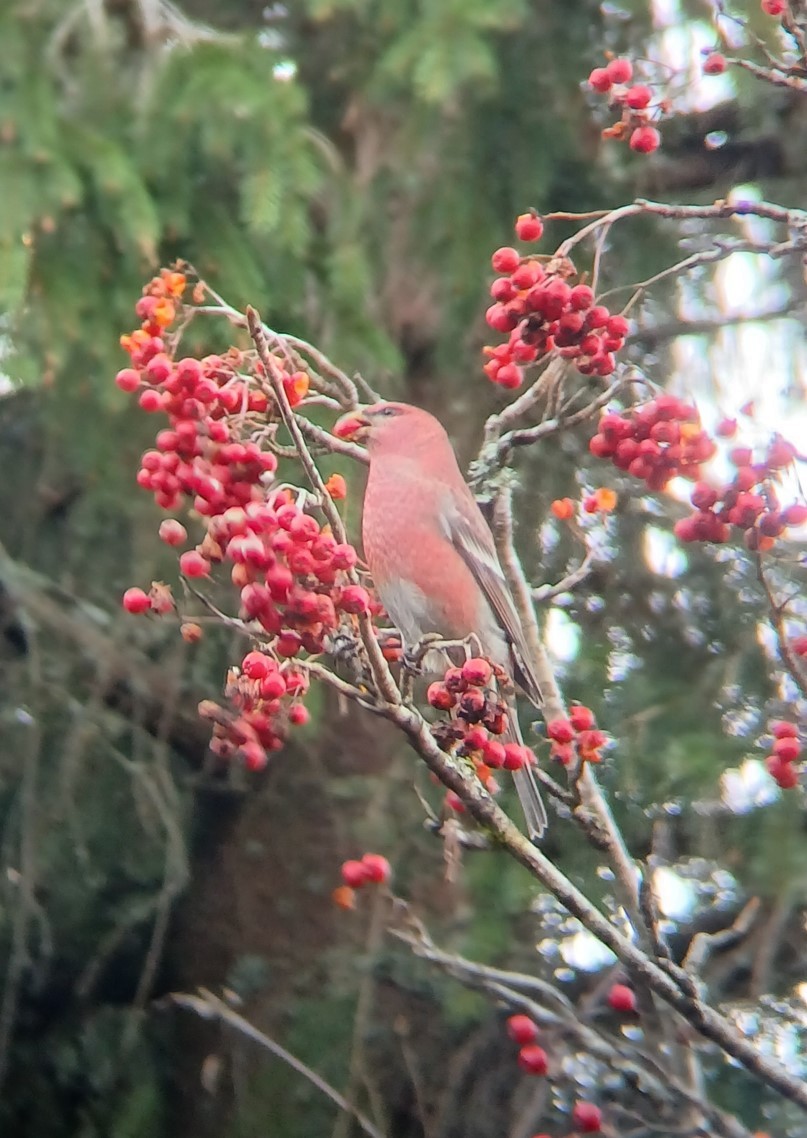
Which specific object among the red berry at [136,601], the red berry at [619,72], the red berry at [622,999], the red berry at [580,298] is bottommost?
the red berry at [622,999]

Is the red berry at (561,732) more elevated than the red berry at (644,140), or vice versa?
the red berry at (644,140)

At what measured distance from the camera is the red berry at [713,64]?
1180mm

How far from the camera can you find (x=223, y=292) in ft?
5.94

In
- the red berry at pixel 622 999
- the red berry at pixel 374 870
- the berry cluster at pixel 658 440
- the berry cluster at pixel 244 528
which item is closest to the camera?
the berry cluster at pixel 244 528

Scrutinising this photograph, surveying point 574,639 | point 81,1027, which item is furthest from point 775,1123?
point 81,1027

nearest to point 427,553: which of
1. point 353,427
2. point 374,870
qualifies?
point 353,427

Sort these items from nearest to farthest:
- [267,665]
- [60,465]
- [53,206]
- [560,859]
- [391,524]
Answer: [267,665], [391,524], [53,206], [560,859], [60,465]

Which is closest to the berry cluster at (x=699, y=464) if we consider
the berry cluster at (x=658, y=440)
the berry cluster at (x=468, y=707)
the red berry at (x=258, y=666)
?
the berry cluster at (x=658, y=440)

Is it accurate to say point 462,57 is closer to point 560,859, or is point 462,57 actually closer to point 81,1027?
point 560,859

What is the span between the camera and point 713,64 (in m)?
1.19

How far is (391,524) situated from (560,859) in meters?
0.56

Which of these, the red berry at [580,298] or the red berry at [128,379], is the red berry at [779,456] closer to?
the red berry at [580,298]

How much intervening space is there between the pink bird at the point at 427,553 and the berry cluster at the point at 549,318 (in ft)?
1.25

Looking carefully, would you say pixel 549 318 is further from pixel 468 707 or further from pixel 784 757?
pixel 784 757
